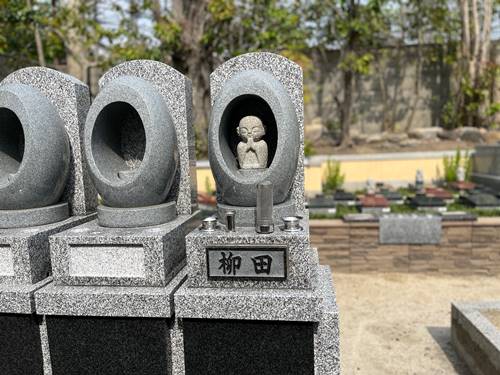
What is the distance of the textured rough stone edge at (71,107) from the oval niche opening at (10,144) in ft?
1.32

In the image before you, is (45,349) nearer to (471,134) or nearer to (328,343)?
(328,343)

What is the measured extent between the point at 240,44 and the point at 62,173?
9.04m

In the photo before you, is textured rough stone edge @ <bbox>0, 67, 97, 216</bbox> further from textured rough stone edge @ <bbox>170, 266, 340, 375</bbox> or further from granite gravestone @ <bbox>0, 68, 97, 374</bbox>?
A: textured rough stone edge @ <bbox>170, 266, 340, 375</bbox>

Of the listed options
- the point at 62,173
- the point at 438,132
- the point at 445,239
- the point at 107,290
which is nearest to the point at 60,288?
the point at 107,290

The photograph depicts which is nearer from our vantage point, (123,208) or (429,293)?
(123,208)

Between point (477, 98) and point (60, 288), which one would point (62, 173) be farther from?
point (477, 98)

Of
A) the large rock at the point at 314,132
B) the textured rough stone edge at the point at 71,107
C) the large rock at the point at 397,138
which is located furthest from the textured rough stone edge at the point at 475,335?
the large rock at the point at 314,132

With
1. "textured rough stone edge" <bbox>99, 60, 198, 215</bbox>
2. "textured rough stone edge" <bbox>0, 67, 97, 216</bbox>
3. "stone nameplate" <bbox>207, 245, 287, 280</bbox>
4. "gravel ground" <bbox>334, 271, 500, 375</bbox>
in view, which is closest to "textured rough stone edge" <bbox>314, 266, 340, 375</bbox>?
"stone nameplate" <bbox>207, 245, 287, 280</bbox>

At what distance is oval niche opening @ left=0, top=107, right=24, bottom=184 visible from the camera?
12.1ft

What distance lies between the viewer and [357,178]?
11.7 metres

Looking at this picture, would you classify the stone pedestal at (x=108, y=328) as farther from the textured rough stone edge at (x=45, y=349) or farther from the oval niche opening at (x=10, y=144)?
the oval niche opening at (x=10, y=144)

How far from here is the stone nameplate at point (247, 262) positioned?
9.37 feet

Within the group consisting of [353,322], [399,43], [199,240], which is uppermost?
[399,43]

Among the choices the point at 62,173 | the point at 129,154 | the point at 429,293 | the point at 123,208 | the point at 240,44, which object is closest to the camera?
the point at 123,208
